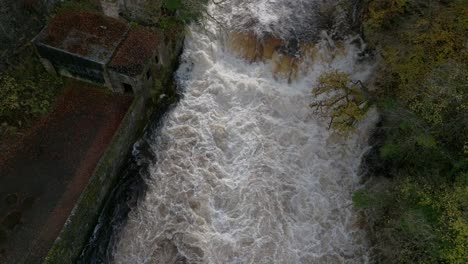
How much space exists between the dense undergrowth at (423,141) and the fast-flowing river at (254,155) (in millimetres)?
1660

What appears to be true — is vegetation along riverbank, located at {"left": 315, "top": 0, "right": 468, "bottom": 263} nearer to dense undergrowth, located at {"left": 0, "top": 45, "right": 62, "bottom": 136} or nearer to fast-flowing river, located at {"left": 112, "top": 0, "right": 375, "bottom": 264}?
fast-flowing river, located at {"left": 112, "top": 0, "right": 375, "bottom": 264}

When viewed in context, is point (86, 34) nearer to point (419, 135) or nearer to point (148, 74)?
point (148, 74)

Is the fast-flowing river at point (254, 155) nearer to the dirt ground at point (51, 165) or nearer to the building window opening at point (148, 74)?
the building window opening at point (148, 74)

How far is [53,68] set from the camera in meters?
15.7

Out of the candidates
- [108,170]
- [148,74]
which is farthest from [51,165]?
[148,74]

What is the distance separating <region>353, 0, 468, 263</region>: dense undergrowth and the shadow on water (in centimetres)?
806

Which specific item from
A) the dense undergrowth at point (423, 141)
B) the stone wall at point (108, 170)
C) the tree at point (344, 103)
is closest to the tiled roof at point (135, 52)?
the stone wall at point (108, 170)

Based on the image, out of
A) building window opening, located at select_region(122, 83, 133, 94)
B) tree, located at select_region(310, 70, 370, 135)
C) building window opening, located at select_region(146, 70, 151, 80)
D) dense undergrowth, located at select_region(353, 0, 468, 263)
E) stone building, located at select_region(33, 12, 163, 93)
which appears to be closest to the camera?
dense undergrowth, located at select_region(353, 0, 468, 263)

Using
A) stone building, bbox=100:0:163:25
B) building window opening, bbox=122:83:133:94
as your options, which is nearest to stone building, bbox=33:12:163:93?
building window opening, bbox=122:83:133:94

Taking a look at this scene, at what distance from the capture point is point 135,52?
1544 centimetres

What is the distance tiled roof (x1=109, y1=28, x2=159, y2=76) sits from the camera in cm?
1499

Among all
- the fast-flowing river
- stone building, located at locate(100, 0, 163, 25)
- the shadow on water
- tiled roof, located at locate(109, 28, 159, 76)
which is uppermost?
stone building, located at locate(100, 0, 163, 25)

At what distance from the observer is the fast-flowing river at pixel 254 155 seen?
546 inches

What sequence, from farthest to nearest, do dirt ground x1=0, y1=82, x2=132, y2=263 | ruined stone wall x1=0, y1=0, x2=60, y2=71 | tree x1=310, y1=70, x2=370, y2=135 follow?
1. ruined stone wall x1=0, y1=0, x2=60, y2=71
2. tree x1=310, y1=70, x2=370, y2=135
3. dirt ground x1=0, y1=82, x2=132, y2=263
